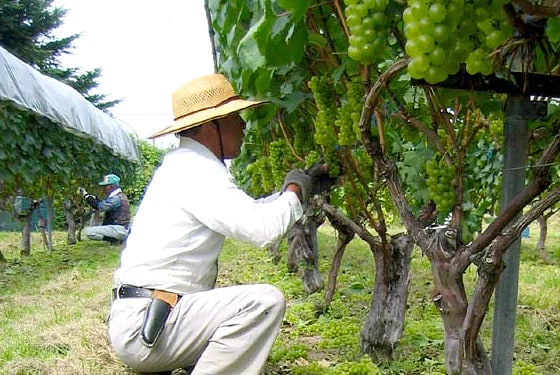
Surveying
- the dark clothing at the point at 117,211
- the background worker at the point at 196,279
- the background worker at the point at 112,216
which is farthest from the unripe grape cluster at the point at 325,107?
the dark clothing at the point at 117,211

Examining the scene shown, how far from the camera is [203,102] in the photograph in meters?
2.64

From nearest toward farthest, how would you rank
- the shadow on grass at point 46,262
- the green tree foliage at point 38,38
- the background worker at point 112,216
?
the shadow on grass at point 46,262 < the background worker at point 112,216 < the green tree foliage at point 38,38

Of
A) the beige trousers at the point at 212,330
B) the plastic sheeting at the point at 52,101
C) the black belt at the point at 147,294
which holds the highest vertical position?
the plastic sheeting at the point at 52,101

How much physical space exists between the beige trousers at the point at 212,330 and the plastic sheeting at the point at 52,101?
424 centimetres

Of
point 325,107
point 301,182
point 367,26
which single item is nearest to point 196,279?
point 301,182

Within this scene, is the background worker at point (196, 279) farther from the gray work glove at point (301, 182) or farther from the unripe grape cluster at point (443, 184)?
the unripe grape cluster at point (443, 184)

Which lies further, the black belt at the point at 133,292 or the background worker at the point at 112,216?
the background worker at the point at 112,216

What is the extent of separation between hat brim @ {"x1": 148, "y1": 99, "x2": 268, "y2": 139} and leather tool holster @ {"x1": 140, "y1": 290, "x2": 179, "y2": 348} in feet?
2.28

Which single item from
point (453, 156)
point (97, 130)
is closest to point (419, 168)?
point (453, 156)

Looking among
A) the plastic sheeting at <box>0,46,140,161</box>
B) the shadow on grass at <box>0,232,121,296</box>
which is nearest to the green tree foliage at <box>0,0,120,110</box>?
the plastic sheeting at <box>0,46,140,161</box>

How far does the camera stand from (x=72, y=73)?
2275 cm

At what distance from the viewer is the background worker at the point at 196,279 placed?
237cm

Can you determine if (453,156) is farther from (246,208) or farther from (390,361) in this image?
(390,361)

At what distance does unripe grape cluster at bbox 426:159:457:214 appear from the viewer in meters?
2.33
